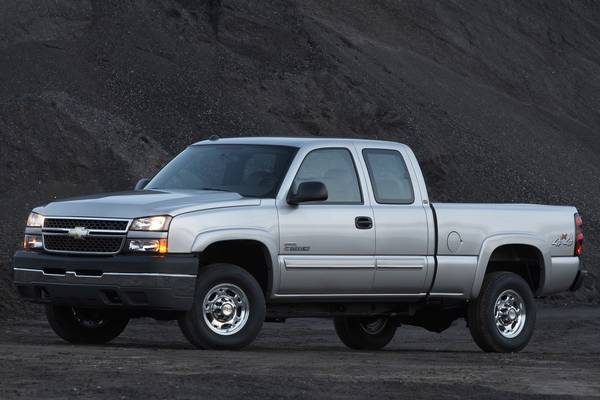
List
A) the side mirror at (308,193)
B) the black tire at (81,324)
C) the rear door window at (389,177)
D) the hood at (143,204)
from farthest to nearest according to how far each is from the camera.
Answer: the rear door window at (389,177) → the black tire at (81,324) → the side mirror at (308,193) → the hood at (143,204)

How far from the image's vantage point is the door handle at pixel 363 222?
13.4 meters

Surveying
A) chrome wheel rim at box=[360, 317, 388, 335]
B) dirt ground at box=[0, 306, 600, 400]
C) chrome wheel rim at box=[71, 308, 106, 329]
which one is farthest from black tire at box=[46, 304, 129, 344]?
chrome wheel rim at box=[360, 317, 388, 335]

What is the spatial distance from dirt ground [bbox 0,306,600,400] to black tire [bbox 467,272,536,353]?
0.24 metres

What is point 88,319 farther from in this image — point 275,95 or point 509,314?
point 275,95

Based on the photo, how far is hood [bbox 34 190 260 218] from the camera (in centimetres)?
1241

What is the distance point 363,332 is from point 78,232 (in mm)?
4232

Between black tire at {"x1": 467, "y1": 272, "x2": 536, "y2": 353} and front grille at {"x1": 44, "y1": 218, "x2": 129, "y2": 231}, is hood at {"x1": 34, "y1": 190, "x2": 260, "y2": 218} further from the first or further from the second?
black tire at {"x1": 467, "y1": 272, "x2": 536, "y2": 353}

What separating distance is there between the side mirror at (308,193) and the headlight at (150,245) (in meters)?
1.30

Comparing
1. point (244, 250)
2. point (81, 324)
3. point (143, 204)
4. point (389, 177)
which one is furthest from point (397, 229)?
point (81, 324)

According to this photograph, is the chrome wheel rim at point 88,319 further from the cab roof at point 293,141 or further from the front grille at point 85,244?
the cab roof at point 293,141

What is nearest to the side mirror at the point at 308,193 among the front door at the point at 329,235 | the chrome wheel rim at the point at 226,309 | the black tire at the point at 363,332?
the front door at the point at 329,235

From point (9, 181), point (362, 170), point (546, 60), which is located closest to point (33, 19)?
point (9, 181)

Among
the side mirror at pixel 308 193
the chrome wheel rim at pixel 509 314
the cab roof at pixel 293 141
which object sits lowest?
the chrome wheel rim at pixel 509 314

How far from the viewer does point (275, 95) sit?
1395 inches
